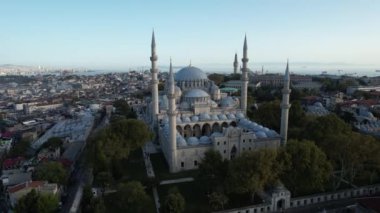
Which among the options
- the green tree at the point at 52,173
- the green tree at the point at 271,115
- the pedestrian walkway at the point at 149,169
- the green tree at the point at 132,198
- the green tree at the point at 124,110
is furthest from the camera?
the green tree at the point at 124,110

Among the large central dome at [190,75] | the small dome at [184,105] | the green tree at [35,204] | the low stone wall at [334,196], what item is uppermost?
the large central dome at [190,75]

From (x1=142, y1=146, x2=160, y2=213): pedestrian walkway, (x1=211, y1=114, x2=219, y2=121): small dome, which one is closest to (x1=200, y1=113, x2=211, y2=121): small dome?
(x1=211, y1=114, x2=219, y2=121): small dome

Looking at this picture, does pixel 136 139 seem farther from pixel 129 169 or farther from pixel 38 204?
pixel 38 204

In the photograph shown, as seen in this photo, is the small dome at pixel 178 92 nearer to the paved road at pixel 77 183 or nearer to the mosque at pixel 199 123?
the mosque at pixel 199 123

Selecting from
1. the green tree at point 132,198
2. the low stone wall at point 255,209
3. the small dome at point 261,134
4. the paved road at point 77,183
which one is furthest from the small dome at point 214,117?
the green tree at point 132,198

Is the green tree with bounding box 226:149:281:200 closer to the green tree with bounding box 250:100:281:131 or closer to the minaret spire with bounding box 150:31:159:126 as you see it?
the minaret spire with bounding box 150:31:159:126

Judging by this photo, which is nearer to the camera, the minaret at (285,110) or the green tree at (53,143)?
the minaret at (285,110)

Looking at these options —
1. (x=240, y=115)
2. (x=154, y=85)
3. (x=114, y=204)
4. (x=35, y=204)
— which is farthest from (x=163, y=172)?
(x=240, y=115)
